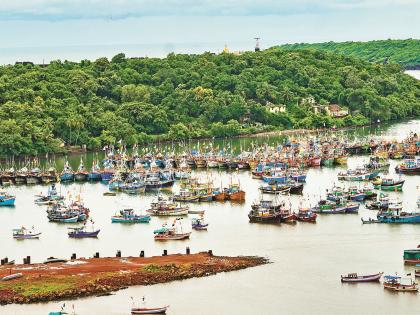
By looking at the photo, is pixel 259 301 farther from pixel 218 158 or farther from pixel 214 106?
pixel 214 106

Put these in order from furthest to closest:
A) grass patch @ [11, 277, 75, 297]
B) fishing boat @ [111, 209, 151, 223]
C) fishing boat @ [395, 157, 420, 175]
Answer: fishing boat @ [395, 157, 420, 175]
fishing boat @ [111, 209, 151, 223]
grass patch @ [11, 277, 75, 297]

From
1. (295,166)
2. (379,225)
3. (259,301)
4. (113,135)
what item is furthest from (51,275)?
(113,135)

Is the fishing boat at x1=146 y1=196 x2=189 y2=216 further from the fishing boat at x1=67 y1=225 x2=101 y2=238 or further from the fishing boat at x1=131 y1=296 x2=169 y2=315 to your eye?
the fishing boat at x1=131 y1=296 x2=169 y2=315

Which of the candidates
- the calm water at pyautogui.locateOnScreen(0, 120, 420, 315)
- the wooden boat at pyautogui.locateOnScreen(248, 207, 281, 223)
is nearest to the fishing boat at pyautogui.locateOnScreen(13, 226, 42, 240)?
the calm water at pyautogui.locateOnScreen(0, 120, 420, 315)

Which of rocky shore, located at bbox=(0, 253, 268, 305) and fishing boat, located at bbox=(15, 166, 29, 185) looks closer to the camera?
rocky shore, located at bbox=(0, 253, 268, 305)

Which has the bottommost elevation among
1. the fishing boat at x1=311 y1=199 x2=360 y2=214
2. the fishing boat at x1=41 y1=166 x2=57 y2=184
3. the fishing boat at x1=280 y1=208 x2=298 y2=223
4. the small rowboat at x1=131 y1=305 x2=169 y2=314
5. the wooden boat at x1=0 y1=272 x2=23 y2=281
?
the small rowboat at x1=131 y1=305 x2=169 y2=314

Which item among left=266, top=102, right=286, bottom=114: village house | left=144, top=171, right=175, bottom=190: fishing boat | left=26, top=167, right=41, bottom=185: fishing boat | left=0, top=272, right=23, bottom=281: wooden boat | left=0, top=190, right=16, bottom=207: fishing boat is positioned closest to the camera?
left=0, top=272, right=23, bottom=281: wooden boat

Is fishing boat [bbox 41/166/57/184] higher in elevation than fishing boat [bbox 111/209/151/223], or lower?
higher
